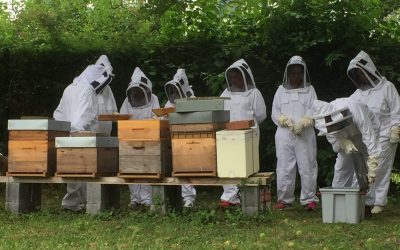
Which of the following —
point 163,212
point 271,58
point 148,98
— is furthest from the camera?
point 271,58

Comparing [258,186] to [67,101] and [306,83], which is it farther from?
[67,101]

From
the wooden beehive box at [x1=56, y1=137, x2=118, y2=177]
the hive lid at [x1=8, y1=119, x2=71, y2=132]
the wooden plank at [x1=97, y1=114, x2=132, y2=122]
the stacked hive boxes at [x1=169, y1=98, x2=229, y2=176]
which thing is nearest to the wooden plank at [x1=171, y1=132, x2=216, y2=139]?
Answer: the stacked hive boxes at [x1=169, y1=98, x2=229, y2=176]

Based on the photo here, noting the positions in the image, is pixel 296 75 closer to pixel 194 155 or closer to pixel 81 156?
pixel 194 155

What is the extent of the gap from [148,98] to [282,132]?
6.39ft

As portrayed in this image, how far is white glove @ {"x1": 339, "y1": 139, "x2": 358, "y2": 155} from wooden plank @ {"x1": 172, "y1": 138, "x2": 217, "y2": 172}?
141 cm

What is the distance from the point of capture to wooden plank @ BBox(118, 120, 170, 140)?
6.50 m

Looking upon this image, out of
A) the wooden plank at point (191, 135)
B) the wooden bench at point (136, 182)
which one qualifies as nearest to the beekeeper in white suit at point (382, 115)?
the wooden bench at point (136, 182)

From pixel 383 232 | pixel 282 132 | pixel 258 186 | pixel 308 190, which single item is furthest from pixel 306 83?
pixel 383 232

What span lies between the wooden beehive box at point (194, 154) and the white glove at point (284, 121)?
5.43 feet

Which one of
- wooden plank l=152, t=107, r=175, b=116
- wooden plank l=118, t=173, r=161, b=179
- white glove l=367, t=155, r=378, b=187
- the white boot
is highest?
wooden plank l=152, t=107, r=175, b=116

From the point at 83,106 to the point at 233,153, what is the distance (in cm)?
224

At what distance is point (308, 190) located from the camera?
298 inches

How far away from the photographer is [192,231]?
5.84 m

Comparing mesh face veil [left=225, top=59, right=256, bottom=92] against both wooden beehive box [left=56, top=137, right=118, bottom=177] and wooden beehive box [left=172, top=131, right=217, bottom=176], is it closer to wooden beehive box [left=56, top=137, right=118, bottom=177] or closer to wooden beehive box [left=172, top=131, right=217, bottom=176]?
wooden beehive box [left=172, top=131, right=217, bottom=176]
